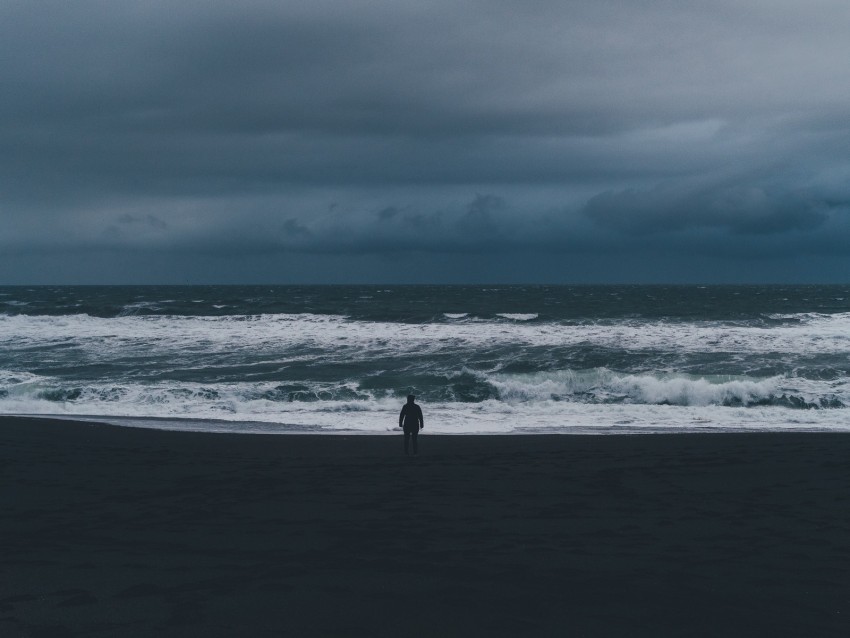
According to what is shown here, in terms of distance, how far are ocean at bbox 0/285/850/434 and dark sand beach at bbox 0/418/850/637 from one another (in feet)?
17.4

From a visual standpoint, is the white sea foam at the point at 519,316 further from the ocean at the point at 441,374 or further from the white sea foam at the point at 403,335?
the white sea foam at the point at 403,335

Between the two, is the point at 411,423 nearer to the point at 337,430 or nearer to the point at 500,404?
the point at 337,430

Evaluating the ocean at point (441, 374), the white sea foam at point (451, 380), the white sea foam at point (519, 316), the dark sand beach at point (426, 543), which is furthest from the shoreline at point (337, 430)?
the white sea foam at point (519, 316)

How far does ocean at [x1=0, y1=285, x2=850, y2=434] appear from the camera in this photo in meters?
18.8

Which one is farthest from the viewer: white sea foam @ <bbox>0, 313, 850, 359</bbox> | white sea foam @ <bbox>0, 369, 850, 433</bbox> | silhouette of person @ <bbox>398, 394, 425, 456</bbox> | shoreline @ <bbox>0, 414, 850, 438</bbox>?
white sea foam @ <bbox>0, 313, 850, 359</bbox>

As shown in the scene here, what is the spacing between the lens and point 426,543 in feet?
24.5

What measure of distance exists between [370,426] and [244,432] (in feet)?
9.82

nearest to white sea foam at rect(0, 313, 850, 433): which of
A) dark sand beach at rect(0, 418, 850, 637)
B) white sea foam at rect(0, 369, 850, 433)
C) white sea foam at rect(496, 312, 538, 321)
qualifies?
white sea foam at rect(0, 369, 850, 433)

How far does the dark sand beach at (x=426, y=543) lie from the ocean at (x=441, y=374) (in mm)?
5304

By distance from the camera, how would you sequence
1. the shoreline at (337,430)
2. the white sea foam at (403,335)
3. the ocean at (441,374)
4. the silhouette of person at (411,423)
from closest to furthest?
the silhouette of person at (411,423) < the shoreline at (337,430) < the ocean at (441,374) < the white sea foam at (403,335)

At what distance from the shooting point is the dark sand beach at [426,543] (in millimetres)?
5648

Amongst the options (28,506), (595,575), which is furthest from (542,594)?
(28,506)

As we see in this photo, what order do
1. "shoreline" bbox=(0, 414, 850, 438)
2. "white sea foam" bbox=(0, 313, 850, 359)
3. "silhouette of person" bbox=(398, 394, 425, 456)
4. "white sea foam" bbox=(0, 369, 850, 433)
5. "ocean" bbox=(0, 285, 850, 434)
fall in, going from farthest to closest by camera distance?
"white sea foam" bbox=(0, 313, 850, 359) → "ocean" bbox=(0, 285, 850, 434) → "white sea foam" bbox=(0, 369, 850, 433) → "shoreline" bbox=(0, 414, 850, 438) → "silhouette of person" bbox=(398, 394, 425, 456)

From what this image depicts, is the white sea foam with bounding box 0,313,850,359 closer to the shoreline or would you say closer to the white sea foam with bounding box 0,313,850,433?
the white sea foam with bounding box 0,313,850,433
